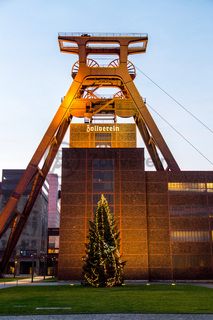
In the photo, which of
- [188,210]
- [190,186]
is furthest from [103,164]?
[188,210]

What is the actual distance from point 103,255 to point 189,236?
62.4ft

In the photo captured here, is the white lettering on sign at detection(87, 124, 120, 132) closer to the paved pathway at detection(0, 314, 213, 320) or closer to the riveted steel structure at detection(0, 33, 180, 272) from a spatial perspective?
the riveted steel structure at detection(0, 33, 180, 272)

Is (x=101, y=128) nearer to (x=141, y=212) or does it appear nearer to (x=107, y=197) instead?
(x=107, y=197)

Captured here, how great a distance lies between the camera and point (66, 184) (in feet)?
171

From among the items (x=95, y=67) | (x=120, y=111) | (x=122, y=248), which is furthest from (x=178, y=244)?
(x=95, y=67)

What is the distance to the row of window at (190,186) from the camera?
53.2 m

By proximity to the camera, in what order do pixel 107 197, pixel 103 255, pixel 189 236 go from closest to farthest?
pixel 103 255
pixel 189 236
pixel 107 197

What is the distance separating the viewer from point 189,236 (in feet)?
169

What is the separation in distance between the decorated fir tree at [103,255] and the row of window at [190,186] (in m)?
17.2

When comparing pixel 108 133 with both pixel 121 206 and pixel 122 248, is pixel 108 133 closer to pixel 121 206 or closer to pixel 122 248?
pixel 121 206

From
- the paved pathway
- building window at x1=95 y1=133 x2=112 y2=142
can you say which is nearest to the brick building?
building window at x1=95 y1=133 x2=112 y2=142

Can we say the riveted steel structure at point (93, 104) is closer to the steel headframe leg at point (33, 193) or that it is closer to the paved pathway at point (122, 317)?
the steel headframe leg at point (33, 193)

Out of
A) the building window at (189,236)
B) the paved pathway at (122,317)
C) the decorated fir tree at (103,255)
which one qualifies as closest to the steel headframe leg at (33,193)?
the building window at (189,236)

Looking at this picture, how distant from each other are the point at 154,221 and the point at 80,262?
1113 cm
